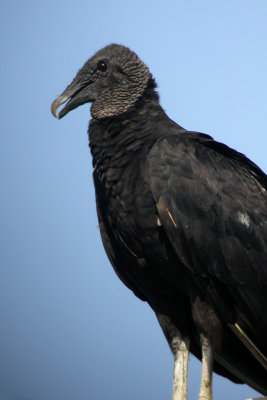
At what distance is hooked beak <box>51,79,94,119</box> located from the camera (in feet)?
17.5

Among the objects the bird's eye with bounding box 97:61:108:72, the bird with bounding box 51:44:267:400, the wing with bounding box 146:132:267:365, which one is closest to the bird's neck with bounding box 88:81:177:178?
the bird with bounding box 51:44:267:400

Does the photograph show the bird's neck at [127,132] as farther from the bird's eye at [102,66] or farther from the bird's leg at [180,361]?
the bird's leg at [180,361]

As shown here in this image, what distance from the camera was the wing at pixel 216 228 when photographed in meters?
4.72

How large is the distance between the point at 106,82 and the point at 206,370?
6.57ft

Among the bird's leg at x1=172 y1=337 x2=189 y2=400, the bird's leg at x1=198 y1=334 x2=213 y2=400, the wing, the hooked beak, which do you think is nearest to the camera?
the wing

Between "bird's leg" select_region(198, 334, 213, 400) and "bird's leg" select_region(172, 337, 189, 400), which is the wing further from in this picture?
"bird's leg" select_region(172, 337, 189, 400)

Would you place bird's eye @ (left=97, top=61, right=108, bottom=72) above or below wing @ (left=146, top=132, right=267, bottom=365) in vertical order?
above

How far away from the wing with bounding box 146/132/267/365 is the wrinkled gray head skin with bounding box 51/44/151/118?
0.65m

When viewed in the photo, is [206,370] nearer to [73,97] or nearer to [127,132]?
[127,132]

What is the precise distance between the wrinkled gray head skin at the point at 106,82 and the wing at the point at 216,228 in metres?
0.65

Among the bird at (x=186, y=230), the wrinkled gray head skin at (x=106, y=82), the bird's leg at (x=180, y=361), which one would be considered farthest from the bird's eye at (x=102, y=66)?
the bird's leg at (x=180, y=361)

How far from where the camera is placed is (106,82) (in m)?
5.44

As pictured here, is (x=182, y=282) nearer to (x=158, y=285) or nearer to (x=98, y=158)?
(x=158, y=285)

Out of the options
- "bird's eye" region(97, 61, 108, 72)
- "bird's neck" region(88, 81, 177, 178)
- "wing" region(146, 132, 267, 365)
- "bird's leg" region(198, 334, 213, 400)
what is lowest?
"bird's leg" region(198, 334, 213, 400)
